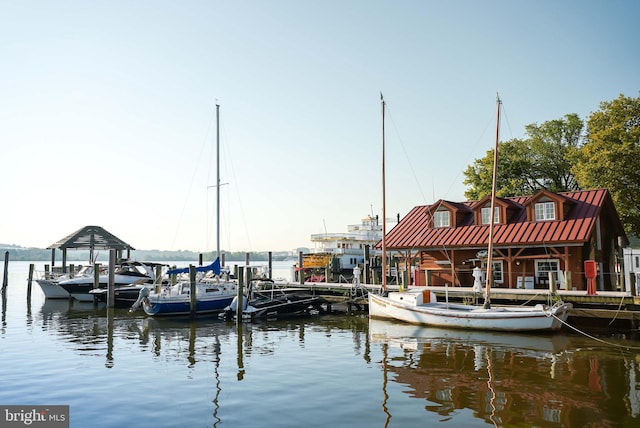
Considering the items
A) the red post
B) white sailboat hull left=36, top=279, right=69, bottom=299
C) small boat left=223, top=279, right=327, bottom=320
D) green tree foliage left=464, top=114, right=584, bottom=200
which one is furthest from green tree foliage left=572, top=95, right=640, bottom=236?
white sailboat hull left=36, top=279, right=69, bottom=299

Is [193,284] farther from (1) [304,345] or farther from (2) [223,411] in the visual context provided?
(2) [223,411]

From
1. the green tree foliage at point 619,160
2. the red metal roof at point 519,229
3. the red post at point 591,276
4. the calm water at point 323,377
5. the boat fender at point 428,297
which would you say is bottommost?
the calm water at point 323,377

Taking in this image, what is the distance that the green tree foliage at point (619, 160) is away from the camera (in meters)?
37.1

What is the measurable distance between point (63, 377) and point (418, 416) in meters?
11.2

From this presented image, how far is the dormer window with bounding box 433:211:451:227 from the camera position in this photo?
35.3 meters

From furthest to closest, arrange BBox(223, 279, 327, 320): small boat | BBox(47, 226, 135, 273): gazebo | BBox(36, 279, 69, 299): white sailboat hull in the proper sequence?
BBox(47, 226, 135, 273): gazebo < BBox(36, 279, 69, 299): white sailboat hull < BBox(223, 279, 327, 320): small boat

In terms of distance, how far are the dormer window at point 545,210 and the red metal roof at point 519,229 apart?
462 mm

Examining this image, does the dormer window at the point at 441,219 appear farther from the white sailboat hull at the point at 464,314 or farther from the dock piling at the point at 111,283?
the dock piling at the point at 111,283

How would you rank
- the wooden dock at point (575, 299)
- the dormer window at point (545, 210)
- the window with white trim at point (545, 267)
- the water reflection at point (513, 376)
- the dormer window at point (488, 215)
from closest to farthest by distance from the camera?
the water reflection at point (513, 376) < the wooden dock at point (575, 299) < the window with white trim at point (545, 267) < the dormer window at point (545, 210) < the dormer window at point (488, 215)

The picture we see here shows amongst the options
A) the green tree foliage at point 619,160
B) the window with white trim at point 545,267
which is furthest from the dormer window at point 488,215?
the green tree foliage at point 619,160

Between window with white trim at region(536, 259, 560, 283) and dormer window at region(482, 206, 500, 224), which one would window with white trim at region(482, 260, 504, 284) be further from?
dormer window at region(482, 206, 500, 224)

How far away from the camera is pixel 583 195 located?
32594 mm

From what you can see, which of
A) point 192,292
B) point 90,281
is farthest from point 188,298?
point 90,281

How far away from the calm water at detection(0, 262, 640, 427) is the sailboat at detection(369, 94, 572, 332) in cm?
62
